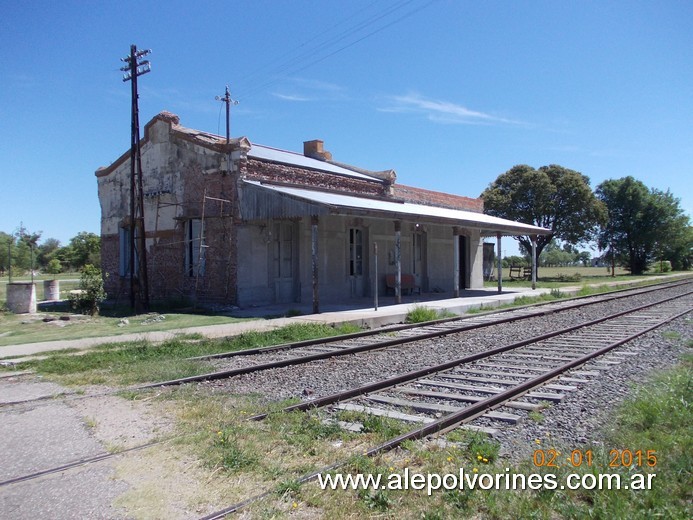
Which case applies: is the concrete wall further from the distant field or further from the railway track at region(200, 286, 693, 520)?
the railway track at region(200, 286, 693, 520)

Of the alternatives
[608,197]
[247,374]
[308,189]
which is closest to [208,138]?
[308,189]

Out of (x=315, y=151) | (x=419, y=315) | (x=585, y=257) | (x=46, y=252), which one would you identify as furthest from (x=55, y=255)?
(x=585, y=257)

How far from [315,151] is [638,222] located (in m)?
46.1

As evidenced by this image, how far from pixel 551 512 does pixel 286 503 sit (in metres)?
1.78

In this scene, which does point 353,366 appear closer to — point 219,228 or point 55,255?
point 219,228

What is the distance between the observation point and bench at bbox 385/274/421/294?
22.2 meters

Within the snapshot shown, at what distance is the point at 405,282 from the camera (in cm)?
2273

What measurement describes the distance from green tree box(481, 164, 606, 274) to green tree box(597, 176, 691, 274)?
38.1 feet

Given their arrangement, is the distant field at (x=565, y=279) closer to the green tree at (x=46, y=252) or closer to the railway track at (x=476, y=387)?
the railway track at (x=476, y=387)

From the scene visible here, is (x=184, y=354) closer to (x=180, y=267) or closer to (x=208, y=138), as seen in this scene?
(x=180, y=267)

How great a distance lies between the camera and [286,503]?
3740 millimetres

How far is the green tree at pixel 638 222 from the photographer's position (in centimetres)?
5750

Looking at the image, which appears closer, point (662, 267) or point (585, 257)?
point (662, 267)

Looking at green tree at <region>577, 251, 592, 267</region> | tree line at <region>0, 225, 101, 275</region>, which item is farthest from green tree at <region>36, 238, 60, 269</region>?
green tree at <region>577, 251, 592, 267</region>
